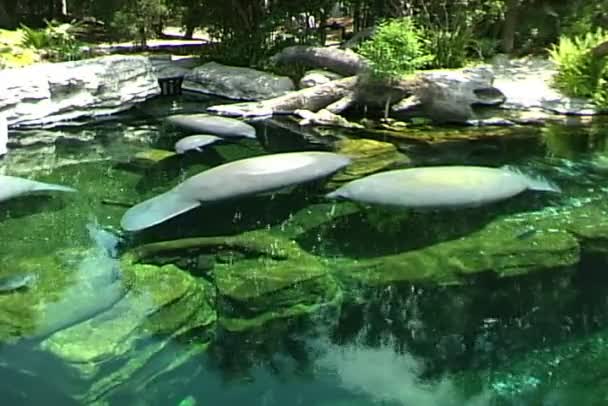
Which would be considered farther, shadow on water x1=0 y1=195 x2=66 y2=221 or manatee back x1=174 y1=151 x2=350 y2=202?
shadow on water x1=0 y1=195 x2=66 y2=221

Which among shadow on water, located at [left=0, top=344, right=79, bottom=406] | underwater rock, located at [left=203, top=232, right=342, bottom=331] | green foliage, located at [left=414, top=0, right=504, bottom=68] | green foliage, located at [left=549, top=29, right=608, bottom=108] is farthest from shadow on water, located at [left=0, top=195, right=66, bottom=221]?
green foliage, located at [left=549, top=29, right=608, bottom=108]

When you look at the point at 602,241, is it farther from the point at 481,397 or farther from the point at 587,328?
the point at 481,397

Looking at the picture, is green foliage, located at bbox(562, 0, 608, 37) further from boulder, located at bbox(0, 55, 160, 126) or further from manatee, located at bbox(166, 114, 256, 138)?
boulder, located at bbox(0, 55, 160, 126)

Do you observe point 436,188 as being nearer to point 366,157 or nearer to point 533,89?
point 366,157

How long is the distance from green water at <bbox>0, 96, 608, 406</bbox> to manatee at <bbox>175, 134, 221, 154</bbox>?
0.86 meters

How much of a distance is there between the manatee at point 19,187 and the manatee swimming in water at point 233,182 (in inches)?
49.6

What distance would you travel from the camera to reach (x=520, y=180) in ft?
20.9

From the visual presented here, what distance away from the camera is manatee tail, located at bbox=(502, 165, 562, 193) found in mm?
6555

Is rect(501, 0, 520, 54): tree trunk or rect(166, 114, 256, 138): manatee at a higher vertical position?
rect(501, 0, 520, 54): tree trunk

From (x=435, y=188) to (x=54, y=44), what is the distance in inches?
349

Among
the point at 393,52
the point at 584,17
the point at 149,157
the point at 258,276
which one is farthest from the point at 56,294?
the point at 584,17

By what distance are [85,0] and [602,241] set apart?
14446 mm

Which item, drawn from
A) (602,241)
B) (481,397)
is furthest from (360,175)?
(481,397)

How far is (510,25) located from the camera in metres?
12.5
